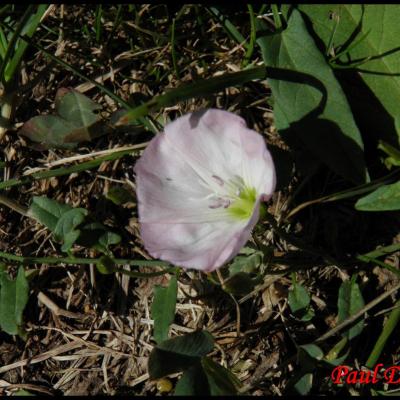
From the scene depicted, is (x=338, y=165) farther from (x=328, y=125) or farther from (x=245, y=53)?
(x=245, y=53)

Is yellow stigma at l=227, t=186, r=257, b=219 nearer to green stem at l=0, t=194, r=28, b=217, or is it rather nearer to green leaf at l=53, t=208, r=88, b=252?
green leaf at l=53, t=208, r=88, b=252

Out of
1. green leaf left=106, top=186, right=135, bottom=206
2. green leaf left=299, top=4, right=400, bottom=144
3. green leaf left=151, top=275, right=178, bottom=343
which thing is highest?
green leaf left=299, top=4, right=400, bottom=144

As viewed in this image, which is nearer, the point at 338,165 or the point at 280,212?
the point at 338,165

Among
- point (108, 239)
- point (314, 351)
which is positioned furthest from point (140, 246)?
point (314, 351)

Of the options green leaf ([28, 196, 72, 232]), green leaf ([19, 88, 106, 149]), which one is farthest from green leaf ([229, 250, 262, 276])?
green leaf ([19, 88, 106, 149])

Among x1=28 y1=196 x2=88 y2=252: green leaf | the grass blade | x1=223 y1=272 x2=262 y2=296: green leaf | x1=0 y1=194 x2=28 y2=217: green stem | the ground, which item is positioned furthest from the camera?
x1=0 y1=194 x2=28 y2=217: green stem

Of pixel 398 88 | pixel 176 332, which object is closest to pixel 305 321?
pixel 176 332

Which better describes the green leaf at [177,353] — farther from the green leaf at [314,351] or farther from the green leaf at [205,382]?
the green leaf at [314,351]
